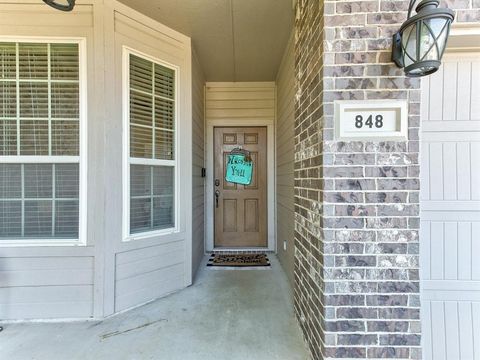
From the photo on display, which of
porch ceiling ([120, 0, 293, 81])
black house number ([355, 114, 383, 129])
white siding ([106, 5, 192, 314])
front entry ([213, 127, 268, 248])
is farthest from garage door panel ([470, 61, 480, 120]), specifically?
front entry ([213, 127, 268, 248])

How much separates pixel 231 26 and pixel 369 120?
1.83 meters

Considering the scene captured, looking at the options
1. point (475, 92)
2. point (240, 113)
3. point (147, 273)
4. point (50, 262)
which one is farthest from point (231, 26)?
point (50, 262)

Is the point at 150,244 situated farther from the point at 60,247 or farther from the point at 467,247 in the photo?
the point at 467,247

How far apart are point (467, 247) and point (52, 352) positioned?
2668mm

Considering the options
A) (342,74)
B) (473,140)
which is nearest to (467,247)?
(473,140)

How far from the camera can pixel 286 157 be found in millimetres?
3121

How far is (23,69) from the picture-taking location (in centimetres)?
213

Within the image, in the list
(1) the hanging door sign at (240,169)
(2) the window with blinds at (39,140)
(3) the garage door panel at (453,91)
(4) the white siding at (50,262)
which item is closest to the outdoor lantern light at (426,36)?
(3) the garage door panel at (453,91)

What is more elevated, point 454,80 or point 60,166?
point 454,80

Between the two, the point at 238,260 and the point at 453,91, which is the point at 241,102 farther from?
the point at 453,91

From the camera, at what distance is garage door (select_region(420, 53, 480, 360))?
5.07ft

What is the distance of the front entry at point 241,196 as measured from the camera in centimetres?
407

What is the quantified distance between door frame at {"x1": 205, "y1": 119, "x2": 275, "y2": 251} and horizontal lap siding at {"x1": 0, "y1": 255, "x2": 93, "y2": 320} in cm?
201

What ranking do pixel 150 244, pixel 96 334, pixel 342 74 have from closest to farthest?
pixel 342 74 → pixel 96 334 → pixel 150 244
